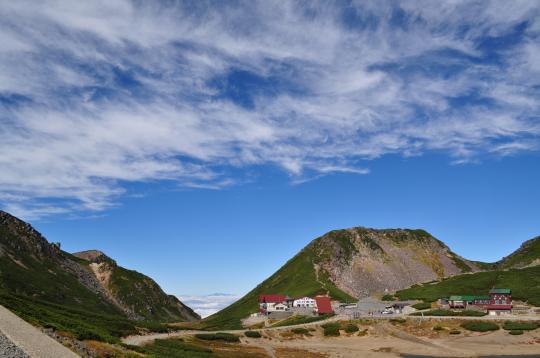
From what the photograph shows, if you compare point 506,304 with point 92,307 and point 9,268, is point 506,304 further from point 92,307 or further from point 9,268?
point 9,268

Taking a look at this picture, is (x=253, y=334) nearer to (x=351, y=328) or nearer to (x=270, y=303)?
(x=351, y=328)

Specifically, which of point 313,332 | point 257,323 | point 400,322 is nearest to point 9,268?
point 257,323

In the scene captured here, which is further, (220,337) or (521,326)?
(220,337)

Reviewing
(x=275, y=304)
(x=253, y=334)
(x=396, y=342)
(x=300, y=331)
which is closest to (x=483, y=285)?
(x=275, y=304)

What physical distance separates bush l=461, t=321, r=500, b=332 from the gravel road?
101702 mm

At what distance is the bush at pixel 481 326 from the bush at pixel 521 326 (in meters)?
2.30

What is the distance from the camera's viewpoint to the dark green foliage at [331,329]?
377 feet

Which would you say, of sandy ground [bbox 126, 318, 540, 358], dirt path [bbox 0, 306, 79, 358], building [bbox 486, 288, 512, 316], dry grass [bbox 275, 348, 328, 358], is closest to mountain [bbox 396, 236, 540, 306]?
building [bbox 486, 288, 512, 316]

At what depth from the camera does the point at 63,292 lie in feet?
549

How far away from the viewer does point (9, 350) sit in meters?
33.4

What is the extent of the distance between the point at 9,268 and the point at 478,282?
174 m

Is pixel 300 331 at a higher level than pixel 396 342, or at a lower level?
higher

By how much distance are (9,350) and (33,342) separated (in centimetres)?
715

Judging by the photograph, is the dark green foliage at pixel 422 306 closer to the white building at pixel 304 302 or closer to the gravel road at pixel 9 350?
the white building at pixel 304 302
